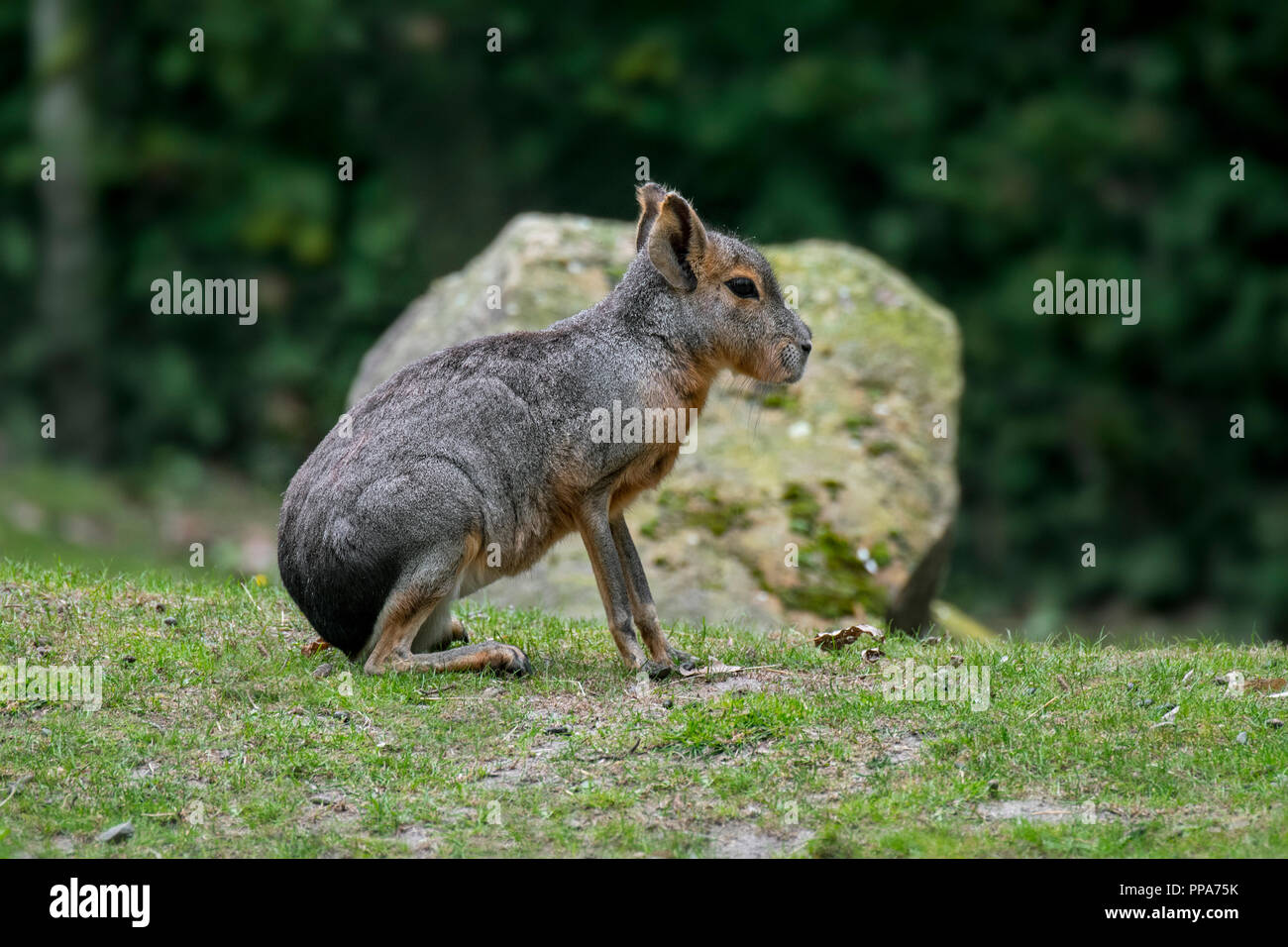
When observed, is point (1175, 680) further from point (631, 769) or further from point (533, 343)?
point (533, 343)

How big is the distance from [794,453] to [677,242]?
11.2ft

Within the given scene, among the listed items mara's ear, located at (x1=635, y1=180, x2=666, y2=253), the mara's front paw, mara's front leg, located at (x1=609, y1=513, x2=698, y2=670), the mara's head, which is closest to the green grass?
the mara's front paw

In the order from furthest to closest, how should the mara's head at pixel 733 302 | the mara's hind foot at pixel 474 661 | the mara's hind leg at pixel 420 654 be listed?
the mara's head at pixel 733 302, the mara's hind foot at pixel 474 661, the mara's hind leg at pixel 420 654

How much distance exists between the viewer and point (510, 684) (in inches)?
287

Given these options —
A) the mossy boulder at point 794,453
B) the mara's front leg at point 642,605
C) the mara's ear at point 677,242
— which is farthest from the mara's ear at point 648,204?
the mossy boulder at point 794,453

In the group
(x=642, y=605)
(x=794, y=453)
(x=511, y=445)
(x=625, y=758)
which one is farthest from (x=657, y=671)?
(x=794, y=453)

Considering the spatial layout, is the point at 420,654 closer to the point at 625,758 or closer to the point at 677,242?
the point at 625,758

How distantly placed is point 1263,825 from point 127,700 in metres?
4.58

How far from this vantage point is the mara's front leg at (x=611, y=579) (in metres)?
7.54

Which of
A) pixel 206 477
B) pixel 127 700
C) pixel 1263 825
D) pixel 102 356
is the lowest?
pixel 1263 825

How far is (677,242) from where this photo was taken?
7.88 meters

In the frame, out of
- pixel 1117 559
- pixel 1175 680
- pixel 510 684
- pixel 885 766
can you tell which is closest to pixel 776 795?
pixel 885 766

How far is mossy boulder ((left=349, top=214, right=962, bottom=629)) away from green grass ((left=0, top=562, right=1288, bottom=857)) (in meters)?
2.28

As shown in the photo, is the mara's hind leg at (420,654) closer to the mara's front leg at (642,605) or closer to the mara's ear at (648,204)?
the mara's front leg at (642,605)
